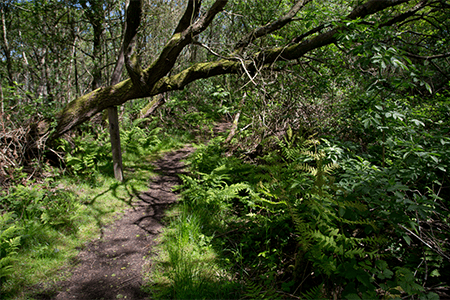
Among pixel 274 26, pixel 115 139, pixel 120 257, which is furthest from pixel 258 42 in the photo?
pixel 120 257

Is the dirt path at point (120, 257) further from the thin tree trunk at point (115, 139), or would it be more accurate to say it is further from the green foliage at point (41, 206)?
the thin tree trunk at point (115, 139)

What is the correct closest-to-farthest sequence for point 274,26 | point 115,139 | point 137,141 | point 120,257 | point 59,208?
point 120,257
point 59,208
point 274,26
point 115,139
point 137,141

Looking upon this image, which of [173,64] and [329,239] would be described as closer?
[329,239]

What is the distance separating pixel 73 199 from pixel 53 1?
5733mm

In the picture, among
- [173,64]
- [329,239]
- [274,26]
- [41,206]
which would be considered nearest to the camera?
[329,239]

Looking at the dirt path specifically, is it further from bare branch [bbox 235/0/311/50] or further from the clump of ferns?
bare branch [bbox 235/0/311/50]

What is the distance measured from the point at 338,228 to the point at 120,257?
3.09m

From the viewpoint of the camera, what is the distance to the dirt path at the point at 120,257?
3021 millimetres

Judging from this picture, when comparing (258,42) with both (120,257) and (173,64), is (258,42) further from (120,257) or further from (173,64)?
(120,257)

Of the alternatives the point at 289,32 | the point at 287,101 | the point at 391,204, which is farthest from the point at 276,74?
the point at 391,204

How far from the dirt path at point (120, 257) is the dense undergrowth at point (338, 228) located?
0.32 meters

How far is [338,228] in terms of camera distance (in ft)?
9.27

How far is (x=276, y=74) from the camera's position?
18.2 feet

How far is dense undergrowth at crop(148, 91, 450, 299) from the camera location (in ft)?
7.19
